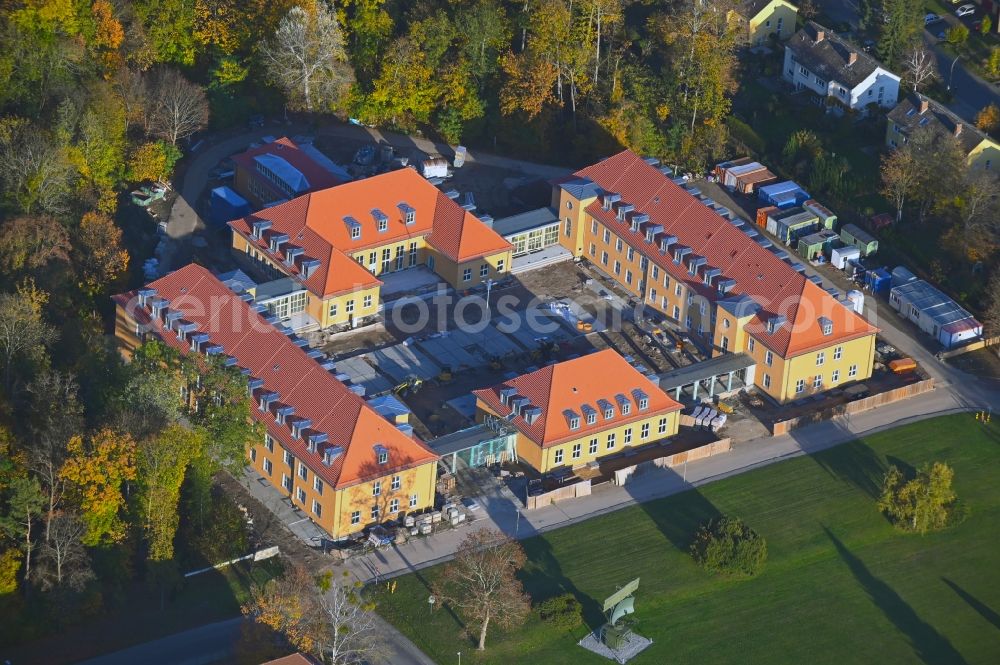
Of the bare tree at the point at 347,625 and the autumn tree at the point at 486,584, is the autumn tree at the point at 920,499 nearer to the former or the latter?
the autumn tree at the point at 486,584

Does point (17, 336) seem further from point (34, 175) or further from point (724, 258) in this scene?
point (724, 258)

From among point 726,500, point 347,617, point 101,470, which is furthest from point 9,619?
point 726,500

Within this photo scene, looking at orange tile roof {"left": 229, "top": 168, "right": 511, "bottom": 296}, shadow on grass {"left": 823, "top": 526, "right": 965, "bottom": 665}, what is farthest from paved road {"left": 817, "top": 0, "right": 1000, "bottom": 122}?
shadow on grass {"left": 823, "top": 526, "right": 965, "bottom": 665}

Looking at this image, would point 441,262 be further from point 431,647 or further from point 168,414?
point 431,647

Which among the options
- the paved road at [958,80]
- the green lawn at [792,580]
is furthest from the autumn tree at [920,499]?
the paved road at [958,80]

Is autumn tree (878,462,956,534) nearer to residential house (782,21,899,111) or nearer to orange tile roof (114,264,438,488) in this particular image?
orange tile roof (114,264,438,488)

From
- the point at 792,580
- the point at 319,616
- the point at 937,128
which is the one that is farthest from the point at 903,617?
the point at 937,128
